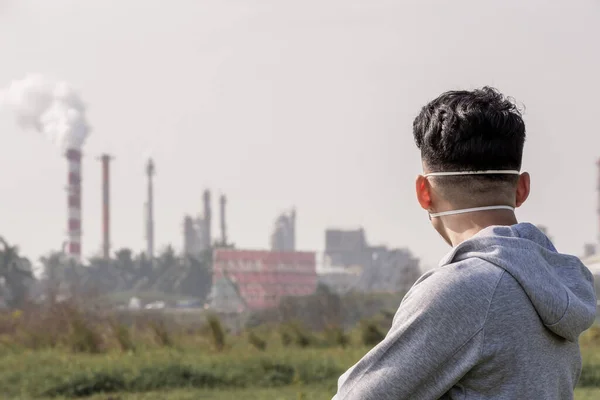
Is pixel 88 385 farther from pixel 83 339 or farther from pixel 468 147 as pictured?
pixel 468 147

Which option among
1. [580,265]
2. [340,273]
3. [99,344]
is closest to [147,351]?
[99,344]

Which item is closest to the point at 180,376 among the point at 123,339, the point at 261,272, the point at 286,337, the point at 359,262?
the point at 123,339

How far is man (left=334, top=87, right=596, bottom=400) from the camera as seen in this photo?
1.30 metres

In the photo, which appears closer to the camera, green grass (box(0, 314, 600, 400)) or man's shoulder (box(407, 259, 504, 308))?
man's shoulder (box(407, 259, 504, 308))

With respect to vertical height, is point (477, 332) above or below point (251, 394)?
above

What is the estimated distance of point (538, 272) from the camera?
1366 millimetres

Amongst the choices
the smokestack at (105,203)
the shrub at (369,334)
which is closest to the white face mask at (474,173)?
the shrub at (369,334)

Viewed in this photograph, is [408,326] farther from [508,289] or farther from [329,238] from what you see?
[329,238]

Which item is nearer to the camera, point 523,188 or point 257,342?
point 523,188

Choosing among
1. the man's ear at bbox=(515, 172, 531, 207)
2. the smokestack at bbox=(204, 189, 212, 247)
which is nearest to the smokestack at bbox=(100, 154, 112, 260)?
the smokestack at bbox=(204, 189, 212, 247)

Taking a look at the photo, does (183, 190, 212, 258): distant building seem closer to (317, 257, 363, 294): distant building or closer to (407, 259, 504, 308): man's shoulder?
(317, 257, 363, 294): distant building

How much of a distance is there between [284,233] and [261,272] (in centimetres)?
2019

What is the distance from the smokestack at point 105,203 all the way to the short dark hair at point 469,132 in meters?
64.9

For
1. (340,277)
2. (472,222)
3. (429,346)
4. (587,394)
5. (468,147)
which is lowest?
(340,277)
